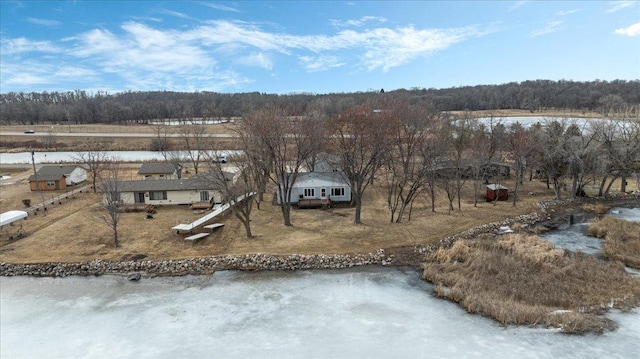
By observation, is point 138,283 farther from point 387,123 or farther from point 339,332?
point 387,123

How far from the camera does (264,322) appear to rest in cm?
1364

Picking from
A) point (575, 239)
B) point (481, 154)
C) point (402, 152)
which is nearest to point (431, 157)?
point (402, 152)

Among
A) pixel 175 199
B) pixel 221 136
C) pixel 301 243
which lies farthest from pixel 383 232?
pixel 221 136

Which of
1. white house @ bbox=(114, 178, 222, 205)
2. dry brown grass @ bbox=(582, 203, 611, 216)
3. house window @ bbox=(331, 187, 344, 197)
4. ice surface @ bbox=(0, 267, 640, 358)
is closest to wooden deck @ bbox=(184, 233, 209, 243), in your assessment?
ice surface @ bbox=(0, 267, 640, 358)

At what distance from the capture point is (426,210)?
2881cm

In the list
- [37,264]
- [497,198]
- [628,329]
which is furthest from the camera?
[497,198]

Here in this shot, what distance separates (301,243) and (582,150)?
923 inches

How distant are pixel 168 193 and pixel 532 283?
82.0ft

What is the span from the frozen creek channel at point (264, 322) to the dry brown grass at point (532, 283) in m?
0.59

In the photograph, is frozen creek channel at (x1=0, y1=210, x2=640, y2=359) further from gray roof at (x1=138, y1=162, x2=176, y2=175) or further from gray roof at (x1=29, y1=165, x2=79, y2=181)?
gray roof at (x1=29, y1=165, x2=79, y2=181)

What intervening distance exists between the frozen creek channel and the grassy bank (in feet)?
19.1

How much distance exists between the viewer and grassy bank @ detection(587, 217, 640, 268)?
60.8ft

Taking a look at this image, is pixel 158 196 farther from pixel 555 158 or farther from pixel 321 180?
pixel 555 158

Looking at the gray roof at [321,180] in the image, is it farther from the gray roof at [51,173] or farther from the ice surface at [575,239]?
the gray roof at [51,173]
